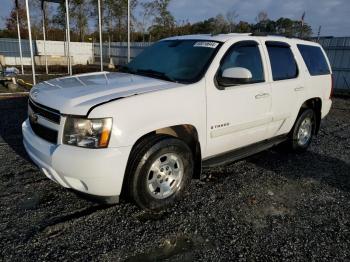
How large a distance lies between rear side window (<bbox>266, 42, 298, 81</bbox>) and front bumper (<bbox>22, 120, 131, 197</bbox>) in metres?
2.62

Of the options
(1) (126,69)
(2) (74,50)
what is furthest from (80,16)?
(1) (126,69)

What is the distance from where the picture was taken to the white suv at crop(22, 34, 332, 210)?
109 inches

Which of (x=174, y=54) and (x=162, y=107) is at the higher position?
(x=174, y=54)

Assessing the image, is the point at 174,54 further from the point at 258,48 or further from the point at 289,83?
the point at 289,83

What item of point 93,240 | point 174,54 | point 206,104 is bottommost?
point 93,240

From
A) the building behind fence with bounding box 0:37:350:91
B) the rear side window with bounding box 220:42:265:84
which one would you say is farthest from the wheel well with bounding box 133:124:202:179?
the building behind fence with bounding box 0:37:350:91

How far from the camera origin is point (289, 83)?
15.0ft

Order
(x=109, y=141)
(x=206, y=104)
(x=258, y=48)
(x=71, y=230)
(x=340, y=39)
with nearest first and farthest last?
1. (x=109, y=141)
2. (x=71, y=230)
3. (x=206, y=104)
4. (x=258, y=48)
5. (x=340, y=39)

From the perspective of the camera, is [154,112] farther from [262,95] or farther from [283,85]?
[283,85]

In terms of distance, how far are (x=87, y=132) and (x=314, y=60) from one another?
14.1 feet

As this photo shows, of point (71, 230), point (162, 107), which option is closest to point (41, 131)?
point (71, 230)

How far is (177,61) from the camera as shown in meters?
3.87

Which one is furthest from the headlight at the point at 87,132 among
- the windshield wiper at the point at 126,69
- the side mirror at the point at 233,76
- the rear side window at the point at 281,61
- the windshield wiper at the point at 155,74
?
the rear side window at the point at 281,61

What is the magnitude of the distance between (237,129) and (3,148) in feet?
12.4
